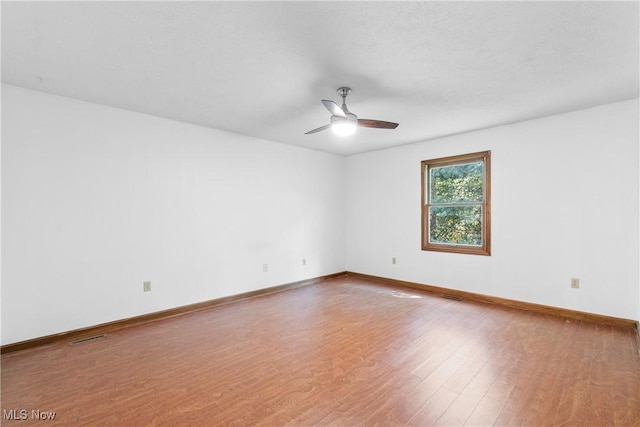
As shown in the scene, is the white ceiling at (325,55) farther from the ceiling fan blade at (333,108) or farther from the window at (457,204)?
the window at (457,204)

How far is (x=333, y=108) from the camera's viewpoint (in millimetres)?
2586

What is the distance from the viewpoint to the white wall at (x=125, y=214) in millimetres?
2799

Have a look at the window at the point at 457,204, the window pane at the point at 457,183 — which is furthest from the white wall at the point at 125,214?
the window pane at the point at 457,183

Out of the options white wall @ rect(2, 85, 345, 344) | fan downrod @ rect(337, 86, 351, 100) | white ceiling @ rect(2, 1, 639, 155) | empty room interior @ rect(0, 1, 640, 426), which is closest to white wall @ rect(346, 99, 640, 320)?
empty room interior @ rect(0, 1, 640, 426)

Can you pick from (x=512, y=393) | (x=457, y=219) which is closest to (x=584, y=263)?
(x=457, y=219)

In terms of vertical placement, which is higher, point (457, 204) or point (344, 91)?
point (344, 91)

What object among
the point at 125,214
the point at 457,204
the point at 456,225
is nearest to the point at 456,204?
the point at 457,204

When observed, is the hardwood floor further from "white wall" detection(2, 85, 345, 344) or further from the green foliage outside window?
the green foliage outside window

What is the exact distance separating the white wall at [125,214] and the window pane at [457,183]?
2.41 metres

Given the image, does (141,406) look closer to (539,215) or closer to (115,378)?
(115,378)

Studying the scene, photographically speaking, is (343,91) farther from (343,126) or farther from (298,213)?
(298,213)

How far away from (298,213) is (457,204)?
8.58ft

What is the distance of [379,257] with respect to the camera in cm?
552

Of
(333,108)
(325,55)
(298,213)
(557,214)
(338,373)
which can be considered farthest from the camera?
(298,213)
